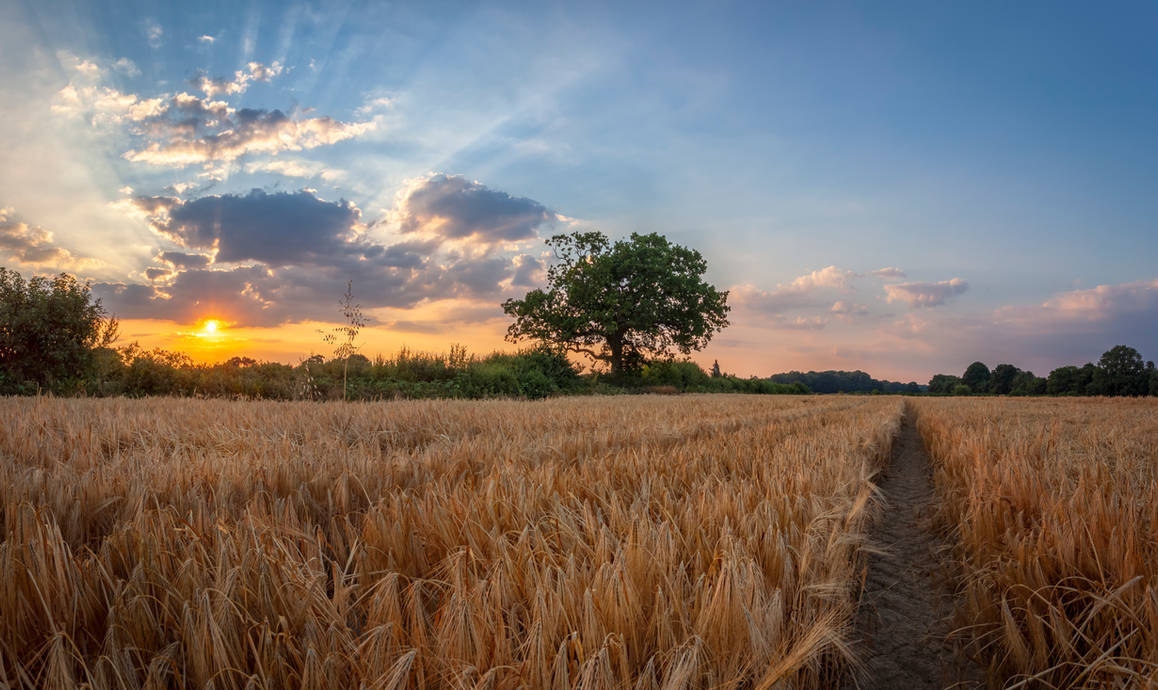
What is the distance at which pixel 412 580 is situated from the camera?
1.53 m

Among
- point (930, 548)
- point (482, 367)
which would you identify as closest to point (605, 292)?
point (482, 367)

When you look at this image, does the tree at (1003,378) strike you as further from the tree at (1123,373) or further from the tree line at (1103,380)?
the tree at (1123,373)

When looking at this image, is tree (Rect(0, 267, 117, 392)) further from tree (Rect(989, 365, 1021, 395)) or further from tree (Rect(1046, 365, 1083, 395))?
tree (Rect(989, 365, 1021, 395))

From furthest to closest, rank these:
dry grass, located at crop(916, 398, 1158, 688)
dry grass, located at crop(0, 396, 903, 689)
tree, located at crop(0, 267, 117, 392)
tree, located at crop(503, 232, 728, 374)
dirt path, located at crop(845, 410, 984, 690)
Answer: tree, located at crop(503, 232, 728, 374) < tree, located at crop(0, 267, 117, 392) < dirt path, located at crop(845, 410, 984, 690) < dry grass, located at crop(916, 398, 1158, 688) < dry grass, located at crop(0, 396, 903, 689)

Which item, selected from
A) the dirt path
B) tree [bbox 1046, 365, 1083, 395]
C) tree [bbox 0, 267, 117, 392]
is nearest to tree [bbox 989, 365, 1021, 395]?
tree [bbox 1046, 365, 1083, 395]

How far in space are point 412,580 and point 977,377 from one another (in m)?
81.9

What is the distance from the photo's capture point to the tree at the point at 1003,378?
58062 millimetres

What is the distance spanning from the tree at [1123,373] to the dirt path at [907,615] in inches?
2320

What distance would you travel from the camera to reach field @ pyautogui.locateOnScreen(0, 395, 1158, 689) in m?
1.02

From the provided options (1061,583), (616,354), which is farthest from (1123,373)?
(1061,583)

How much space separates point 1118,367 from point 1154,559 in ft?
206

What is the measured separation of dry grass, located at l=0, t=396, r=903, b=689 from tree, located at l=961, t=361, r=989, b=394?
75639 millimetres

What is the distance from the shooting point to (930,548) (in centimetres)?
292

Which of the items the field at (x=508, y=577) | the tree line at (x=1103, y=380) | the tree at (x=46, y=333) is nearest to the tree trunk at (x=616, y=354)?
the tree at (x=46, y=333)
